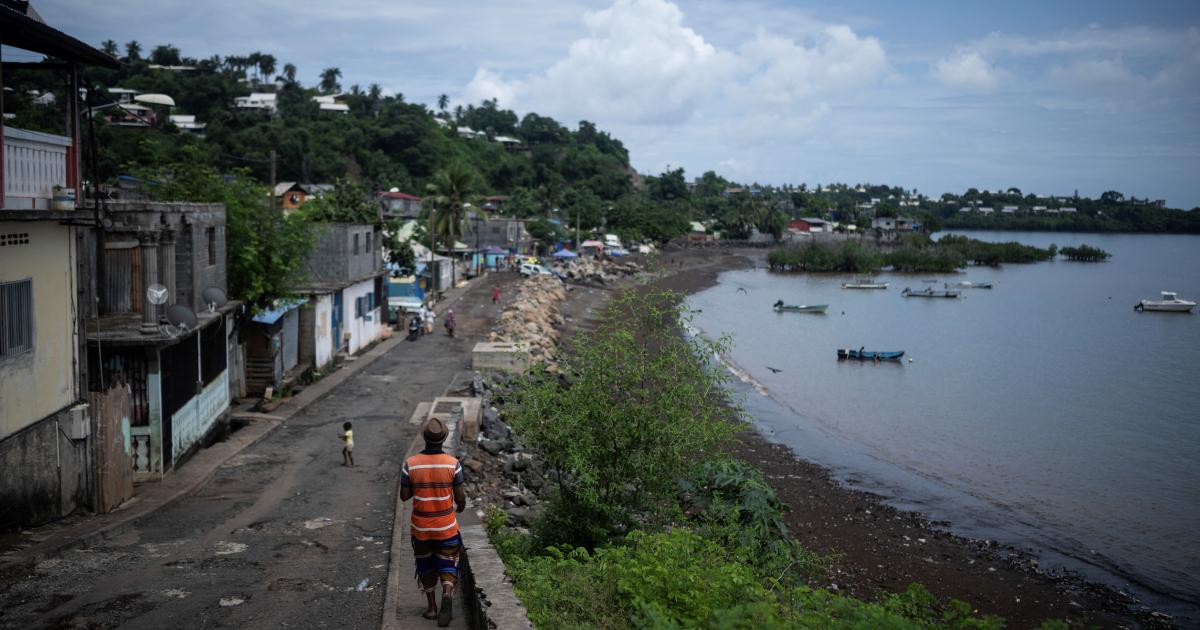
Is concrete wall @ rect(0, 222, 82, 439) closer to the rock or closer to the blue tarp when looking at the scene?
the rock

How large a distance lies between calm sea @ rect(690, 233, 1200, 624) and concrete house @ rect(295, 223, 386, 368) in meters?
14.5

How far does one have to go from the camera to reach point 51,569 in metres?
9.54

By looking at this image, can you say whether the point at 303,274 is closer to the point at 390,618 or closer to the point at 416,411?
the point at 416,411

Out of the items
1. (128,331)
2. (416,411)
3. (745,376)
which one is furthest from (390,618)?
(745,376)

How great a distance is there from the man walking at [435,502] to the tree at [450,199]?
48.2 m

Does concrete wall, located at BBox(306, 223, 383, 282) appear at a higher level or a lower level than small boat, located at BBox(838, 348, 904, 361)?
higher

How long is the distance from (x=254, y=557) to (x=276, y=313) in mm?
13063

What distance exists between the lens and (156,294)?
14.2 m

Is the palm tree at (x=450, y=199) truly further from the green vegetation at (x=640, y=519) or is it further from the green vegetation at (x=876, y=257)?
the green vegetation at (x=876, y=257)

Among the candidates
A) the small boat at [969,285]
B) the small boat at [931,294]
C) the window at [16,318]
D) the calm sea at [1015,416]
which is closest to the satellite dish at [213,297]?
the window at [16,318]

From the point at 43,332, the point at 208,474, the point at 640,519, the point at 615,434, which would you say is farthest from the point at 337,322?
the point at 615,434

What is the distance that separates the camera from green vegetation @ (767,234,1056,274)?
107m

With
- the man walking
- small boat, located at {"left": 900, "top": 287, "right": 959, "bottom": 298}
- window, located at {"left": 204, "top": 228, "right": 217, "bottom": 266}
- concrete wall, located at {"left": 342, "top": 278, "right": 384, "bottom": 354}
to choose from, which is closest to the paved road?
the man walking

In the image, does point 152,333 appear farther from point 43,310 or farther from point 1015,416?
point 1015,416
